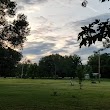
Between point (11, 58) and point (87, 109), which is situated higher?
point (11, 58)

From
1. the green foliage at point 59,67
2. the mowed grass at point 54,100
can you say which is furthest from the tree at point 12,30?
the green foliage at point 59,67

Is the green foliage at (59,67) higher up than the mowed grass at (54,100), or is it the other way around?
the green foliage at (59,67)

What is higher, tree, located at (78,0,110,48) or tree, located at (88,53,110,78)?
tree, located at (88,53,110,78)

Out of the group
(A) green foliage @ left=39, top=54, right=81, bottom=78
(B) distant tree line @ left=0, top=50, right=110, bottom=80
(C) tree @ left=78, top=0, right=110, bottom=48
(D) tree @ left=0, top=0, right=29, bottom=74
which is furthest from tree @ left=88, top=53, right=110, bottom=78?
(C) tree @ left=78, top=0, right=110, bottom=48

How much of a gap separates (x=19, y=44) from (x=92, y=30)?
43.2m

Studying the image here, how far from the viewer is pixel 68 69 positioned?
18012cm

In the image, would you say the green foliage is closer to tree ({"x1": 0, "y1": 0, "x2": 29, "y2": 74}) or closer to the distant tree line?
the distant tree line

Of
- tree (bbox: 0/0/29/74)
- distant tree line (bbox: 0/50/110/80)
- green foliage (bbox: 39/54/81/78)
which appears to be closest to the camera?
tree (bbox: 0/0/29/74)

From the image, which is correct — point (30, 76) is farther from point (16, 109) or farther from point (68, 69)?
point (16, 109)

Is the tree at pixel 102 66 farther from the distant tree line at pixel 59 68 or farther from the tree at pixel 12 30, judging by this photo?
the tree at pixel 12 30

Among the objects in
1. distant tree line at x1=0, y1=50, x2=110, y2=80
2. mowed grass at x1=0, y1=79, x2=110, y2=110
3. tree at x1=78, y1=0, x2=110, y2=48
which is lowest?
mowed grass at x1=0, y1=79, x2=110, y2=110

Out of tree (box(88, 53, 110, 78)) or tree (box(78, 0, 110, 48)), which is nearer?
tree (box(78, 0, 110, 48))

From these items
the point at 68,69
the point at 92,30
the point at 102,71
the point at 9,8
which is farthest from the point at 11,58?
the point at 68,69

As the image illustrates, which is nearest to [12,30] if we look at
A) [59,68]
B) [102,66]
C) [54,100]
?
[54,100]
